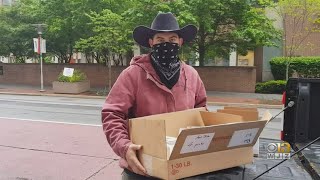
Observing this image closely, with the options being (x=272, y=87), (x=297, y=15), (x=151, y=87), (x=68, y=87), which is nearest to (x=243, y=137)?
(x=151, y=87)

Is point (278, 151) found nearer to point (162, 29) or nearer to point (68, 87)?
point (162, 29)

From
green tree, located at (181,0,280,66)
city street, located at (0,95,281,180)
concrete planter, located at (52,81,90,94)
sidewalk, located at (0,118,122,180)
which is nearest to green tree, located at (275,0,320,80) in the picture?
green tree, located at (181,0,280,66)

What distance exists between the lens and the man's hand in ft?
7.38

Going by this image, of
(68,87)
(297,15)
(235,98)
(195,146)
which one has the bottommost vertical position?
(235,98)

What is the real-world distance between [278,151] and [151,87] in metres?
0.98

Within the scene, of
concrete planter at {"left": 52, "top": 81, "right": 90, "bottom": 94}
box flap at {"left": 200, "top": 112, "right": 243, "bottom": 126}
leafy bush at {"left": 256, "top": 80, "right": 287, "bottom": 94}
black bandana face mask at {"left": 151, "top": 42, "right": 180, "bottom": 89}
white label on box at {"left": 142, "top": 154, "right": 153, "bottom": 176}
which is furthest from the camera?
concrete planter at {"left": 52, "top": 81, "right": 90, "bottom": 94}

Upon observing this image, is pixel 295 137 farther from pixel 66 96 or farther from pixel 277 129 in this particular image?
pixel 66 96

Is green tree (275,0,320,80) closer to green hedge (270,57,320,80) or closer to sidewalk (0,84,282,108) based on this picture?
green hedge (270,57,320,80)

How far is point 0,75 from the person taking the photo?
3070cm

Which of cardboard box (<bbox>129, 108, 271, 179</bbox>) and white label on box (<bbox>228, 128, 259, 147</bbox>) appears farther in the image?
white label on box (<bbox>228, 128, 259, 147</bbox>)

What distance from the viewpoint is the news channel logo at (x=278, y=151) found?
274cm

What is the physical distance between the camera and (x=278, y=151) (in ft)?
9.14

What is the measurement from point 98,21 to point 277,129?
1351 cm

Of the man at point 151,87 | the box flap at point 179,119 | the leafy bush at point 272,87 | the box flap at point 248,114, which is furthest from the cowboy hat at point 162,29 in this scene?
the leafy bush at point 272,87
